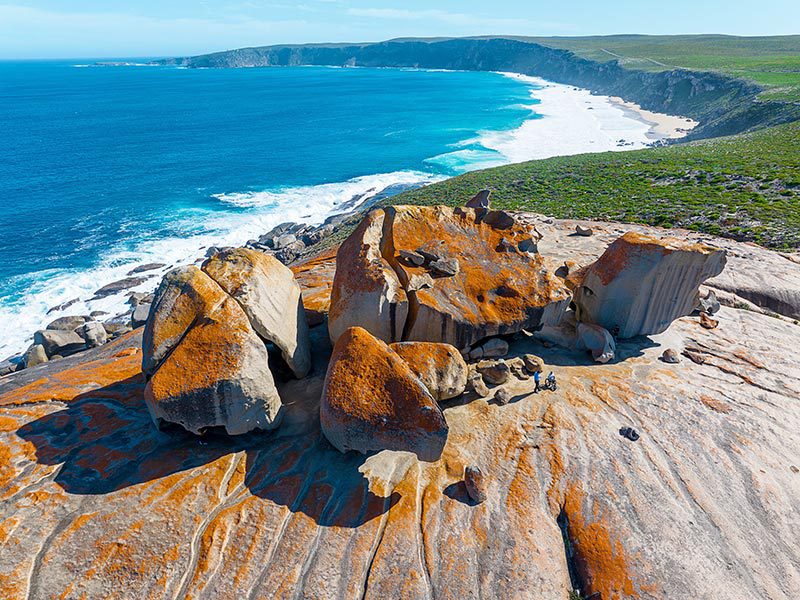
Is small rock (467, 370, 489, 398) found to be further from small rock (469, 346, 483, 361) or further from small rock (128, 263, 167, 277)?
small rock (128, 263, 167, 277)

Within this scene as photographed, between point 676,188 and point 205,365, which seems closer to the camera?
point 205,365

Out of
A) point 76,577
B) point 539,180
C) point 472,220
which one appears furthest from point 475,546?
point 539,180

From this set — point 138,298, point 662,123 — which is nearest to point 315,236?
point 138,298

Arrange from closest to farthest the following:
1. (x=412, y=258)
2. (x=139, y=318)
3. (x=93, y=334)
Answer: (x=412, y=258) → (x=93, y=334) → (x=139, y=318)

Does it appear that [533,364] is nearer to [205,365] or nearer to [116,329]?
[205,365]

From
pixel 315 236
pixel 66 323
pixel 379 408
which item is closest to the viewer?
pixel 379 408

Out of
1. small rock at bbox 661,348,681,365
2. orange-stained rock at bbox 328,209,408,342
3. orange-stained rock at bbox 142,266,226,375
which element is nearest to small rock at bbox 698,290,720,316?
small rock at bbox 661,348,681,365

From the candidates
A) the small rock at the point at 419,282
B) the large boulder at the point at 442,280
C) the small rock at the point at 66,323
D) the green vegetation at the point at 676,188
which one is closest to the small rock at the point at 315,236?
the green vegetation at the point at 676,188
